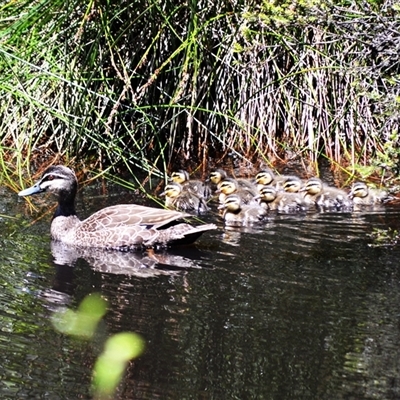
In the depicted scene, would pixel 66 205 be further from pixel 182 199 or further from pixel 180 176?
pixel 180 176

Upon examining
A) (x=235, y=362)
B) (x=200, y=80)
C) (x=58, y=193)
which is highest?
(x=200, y=80)

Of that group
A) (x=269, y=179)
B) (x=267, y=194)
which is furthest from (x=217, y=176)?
(x=267, y=194)

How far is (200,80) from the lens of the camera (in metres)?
9.15

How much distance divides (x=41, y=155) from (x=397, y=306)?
4119 mm

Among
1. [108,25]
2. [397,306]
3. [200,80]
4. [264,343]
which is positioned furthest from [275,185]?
[264,343]

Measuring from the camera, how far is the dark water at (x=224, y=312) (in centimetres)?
492

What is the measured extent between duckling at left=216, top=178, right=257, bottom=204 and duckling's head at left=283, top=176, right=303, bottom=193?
250 mm

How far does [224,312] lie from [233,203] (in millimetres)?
2189

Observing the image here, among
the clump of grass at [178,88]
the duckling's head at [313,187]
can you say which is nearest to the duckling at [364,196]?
the duckling's head at [313,187]

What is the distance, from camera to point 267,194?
8367mm

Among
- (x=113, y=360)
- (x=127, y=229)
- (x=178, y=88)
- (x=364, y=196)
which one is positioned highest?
(x=178, y=88)

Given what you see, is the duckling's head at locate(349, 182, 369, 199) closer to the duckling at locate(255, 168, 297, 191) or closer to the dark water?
the dark water

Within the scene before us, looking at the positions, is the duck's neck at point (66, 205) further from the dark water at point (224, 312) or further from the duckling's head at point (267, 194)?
the duckling's head at point (267, 194)

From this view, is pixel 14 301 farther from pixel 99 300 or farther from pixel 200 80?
pixel 200 80
